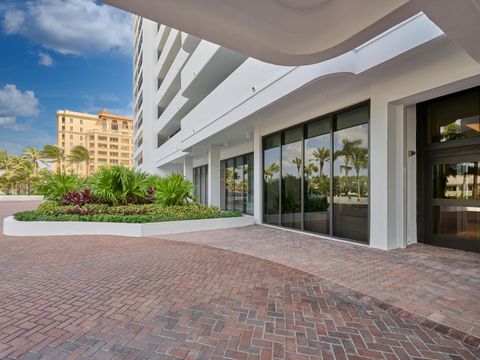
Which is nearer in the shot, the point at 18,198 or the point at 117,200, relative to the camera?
the point at 117,200

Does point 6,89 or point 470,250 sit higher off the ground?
point 6,89

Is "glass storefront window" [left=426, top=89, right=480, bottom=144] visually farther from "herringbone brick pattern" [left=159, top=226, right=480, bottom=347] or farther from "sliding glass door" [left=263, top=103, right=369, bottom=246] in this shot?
"herringbone brick pattern" [left=159, top=226, right=480, bottom=347]

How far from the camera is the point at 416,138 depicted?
22.1 feet

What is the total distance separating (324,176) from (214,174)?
8.98 m

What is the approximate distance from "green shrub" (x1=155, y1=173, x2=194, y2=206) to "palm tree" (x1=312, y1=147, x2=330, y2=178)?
526cm

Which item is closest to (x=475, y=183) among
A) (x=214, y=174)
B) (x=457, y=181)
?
(x=457, y=181)

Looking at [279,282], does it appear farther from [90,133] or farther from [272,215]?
[90,133]

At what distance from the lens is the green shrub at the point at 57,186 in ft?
38.9

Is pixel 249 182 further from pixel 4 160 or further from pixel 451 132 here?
pixel 4 160

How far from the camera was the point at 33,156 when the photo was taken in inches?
1731

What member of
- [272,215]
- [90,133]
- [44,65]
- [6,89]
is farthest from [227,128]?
[90,133]

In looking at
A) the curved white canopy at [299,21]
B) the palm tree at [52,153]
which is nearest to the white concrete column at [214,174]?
the curved white canopy at [299,21]

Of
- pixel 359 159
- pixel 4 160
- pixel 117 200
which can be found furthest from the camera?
pixel 4 160

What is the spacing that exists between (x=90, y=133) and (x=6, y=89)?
49.8m
